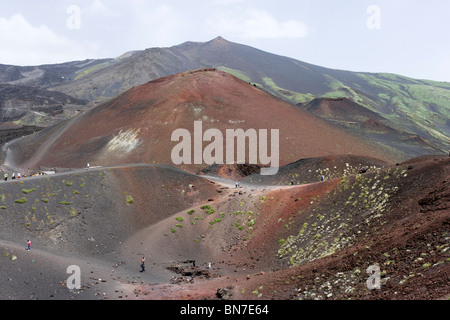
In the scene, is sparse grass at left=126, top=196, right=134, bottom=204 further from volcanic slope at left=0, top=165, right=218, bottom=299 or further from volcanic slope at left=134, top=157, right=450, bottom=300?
volcanic slope at left=134, top=157, right=450, bottom=300

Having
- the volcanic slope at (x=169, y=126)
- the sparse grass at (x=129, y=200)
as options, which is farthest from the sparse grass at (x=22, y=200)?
the volcanic slope at (x=169, y=126)

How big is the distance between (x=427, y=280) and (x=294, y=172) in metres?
39.4

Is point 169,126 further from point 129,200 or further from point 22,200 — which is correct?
point 22,200

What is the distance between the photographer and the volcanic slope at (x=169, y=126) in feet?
227

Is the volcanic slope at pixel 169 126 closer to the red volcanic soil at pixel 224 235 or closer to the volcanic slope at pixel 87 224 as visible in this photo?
the volcanic slope at pixel 87 224

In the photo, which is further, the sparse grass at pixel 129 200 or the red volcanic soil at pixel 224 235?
the sparse grass at pixel 129 200

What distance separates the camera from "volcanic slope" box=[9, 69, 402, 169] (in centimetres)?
6931

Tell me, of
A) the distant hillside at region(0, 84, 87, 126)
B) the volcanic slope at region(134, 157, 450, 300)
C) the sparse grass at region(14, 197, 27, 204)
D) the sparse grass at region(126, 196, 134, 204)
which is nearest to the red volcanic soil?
the volcanic slope at region(134, 157, 450, 300)

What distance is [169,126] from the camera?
73.6 m
